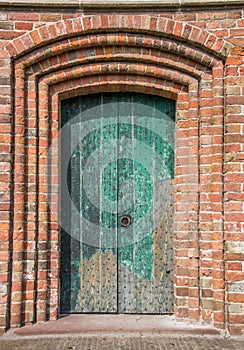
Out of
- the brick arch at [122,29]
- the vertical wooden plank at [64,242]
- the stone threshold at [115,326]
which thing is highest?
the brick arch at [122,29]

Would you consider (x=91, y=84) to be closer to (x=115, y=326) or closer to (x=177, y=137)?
(x=177, y=137)

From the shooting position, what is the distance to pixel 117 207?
14.7ft

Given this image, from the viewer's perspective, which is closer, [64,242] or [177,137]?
[177,137]

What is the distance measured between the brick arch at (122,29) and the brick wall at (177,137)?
0.01m

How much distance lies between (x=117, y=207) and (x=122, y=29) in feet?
6.12

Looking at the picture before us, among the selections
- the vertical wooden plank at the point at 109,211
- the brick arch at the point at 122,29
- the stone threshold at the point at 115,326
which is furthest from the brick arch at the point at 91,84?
the vertical wooden plank at the point at 109,211

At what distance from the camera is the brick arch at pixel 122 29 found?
13.3 ft

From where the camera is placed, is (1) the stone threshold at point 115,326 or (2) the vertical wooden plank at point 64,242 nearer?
(1) the stone threshold at point 115,326

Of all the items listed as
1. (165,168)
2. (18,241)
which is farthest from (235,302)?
(18,241)

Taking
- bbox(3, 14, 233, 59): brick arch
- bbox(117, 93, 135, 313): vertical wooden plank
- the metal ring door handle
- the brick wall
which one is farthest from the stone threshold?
bbox(3, 14, 233, 59): brick arch

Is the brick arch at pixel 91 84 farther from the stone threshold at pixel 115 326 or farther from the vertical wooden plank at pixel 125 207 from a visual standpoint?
the vertical wooden plank at pixel 125 207

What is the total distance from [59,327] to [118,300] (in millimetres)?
714

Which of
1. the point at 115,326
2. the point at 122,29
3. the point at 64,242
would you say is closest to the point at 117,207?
the point at 64,242

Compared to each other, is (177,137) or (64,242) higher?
(177,137)
